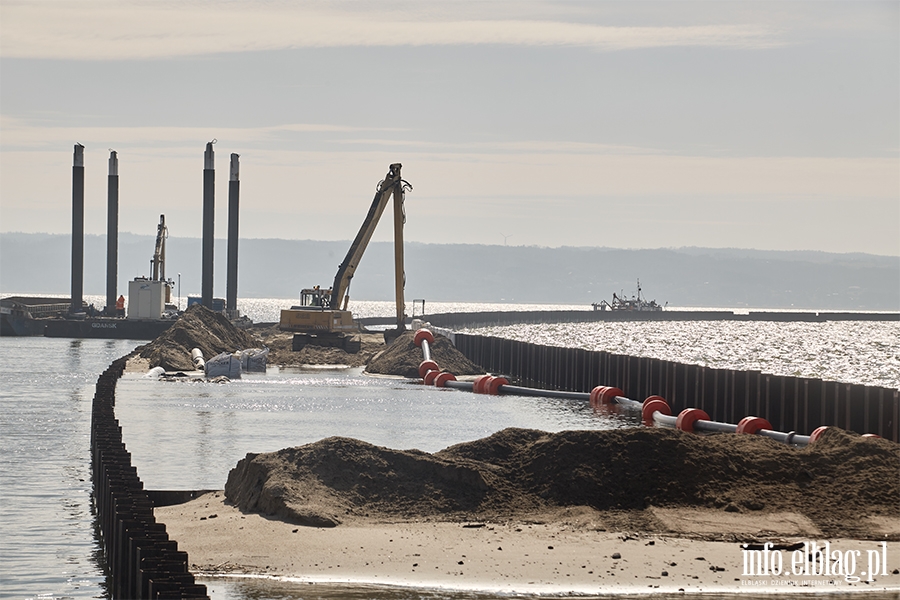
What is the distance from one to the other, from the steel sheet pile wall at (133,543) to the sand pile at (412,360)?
34076 millimetres

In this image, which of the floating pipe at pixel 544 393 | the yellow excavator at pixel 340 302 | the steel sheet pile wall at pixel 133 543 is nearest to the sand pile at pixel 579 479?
the steel sheet pile wall at pixel 133 543

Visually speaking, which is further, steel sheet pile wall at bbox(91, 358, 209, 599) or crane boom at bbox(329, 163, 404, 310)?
crane boom at bbox(329, 163, 404, 310)

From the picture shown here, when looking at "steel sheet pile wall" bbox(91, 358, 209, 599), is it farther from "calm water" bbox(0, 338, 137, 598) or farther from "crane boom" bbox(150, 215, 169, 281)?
"crane boom" bbox(150, 215, 169, 281)

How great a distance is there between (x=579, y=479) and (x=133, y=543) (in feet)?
22.9

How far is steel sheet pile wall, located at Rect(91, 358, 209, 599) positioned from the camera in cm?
1220

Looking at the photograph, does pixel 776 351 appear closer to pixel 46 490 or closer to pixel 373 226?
pixel 373 226

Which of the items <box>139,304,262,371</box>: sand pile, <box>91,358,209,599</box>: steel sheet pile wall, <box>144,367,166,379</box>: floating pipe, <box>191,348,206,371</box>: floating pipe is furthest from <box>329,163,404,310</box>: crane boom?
<box>91,358,209,599</box>: steel sheet pile wall

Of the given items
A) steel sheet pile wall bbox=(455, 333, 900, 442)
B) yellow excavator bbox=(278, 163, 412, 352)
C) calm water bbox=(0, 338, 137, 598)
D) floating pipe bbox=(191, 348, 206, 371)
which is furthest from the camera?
yellow excavator bbox=(278, 163, 412, 352)

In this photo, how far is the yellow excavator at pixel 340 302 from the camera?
62.8 m

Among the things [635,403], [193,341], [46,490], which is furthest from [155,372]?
[46,490]

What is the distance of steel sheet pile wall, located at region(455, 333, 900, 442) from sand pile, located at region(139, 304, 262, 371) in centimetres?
1426

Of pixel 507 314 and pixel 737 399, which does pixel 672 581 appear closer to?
pixel 737 399

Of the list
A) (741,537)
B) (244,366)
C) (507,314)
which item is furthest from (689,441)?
(507,314)

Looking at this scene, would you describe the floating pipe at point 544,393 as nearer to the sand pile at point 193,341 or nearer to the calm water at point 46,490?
the sand pile at point 193,341
